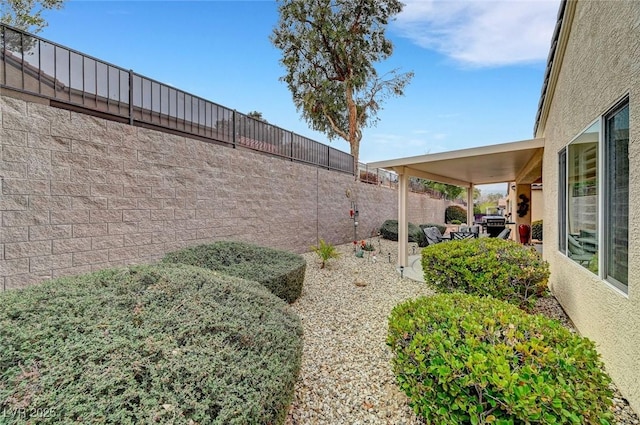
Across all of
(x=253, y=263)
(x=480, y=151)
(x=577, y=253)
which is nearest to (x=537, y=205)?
(x=480, y=151)

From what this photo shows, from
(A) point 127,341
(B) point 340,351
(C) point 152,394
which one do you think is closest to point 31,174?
(A) point 127,341

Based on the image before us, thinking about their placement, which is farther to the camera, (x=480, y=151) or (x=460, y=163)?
(x=460, y=163)

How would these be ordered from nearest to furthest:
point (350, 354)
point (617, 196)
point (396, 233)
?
point (617, 196), point (350, 354), point (396, 233)

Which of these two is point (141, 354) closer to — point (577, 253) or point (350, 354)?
point (350, 354)

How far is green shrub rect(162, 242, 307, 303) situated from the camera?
14.5 feet

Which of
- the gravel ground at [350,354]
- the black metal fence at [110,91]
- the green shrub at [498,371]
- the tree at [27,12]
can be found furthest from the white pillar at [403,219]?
the tree at [27,12]

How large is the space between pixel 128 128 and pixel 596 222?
636 cm

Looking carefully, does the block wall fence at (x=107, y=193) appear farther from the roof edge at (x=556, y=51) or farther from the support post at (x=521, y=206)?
the support post at (x=521, y=206)

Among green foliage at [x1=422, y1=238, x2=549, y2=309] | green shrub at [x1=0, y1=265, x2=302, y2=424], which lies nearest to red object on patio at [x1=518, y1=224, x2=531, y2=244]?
green foliage at [x1=422, y1=238, x2=549, y2=309]

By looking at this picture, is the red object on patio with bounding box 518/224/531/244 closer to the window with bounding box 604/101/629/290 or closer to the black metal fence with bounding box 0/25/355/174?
the window with bounding box 604/101/629/290

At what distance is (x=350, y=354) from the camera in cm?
330

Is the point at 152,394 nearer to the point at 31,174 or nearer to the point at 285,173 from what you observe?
the point at 31,174

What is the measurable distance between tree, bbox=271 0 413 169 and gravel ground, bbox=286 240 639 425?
7.93 metres

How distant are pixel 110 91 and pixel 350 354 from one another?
5.24 m
